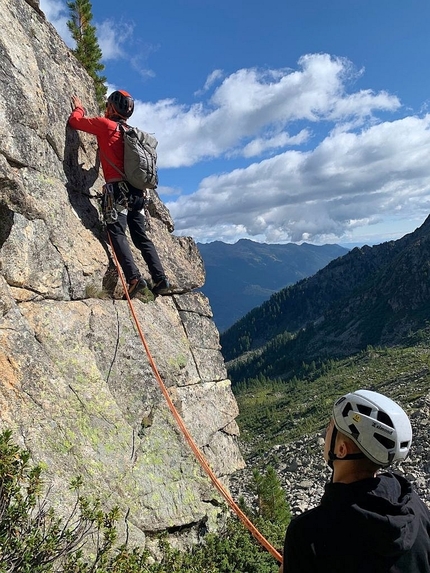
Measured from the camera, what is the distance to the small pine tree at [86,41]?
1440 cm

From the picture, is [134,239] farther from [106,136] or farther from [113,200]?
[106,136]

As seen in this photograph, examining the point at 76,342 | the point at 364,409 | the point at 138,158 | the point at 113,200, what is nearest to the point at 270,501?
the point at 76,342

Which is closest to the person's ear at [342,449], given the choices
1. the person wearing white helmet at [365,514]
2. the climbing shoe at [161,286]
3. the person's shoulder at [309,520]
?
the person wearing white helmet at [365,514]

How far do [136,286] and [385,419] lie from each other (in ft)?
26.6

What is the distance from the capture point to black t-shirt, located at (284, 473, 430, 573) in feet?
9.48

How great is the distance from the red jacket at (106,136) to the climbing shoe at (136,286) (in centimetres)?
255

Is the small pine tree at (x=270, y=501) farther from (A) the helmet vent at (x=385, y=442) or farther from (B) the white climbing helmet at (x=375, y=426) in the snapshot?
(A) the helmet vent at (x=385, y=442)

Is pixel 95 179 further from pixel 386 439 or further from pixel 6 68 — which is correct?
pixel 386 439

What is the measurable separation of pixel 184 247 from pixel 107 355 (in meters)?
7.03

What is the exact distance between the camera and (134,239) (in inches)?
453

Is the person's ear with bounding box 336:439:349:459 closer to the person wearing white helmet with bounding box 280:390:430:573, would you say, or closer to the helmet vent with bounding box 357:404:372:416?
the person wearing white helmet with bounding box 280:390:430:573

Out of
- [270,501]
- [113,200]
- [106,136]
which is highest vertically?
[106,136]

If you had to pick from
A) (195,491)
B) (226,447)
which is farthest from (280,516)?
(195,491)

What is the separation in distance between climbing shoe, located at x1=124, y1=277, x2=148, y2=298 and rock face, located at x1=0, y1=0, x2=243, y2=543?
25 centimetres
